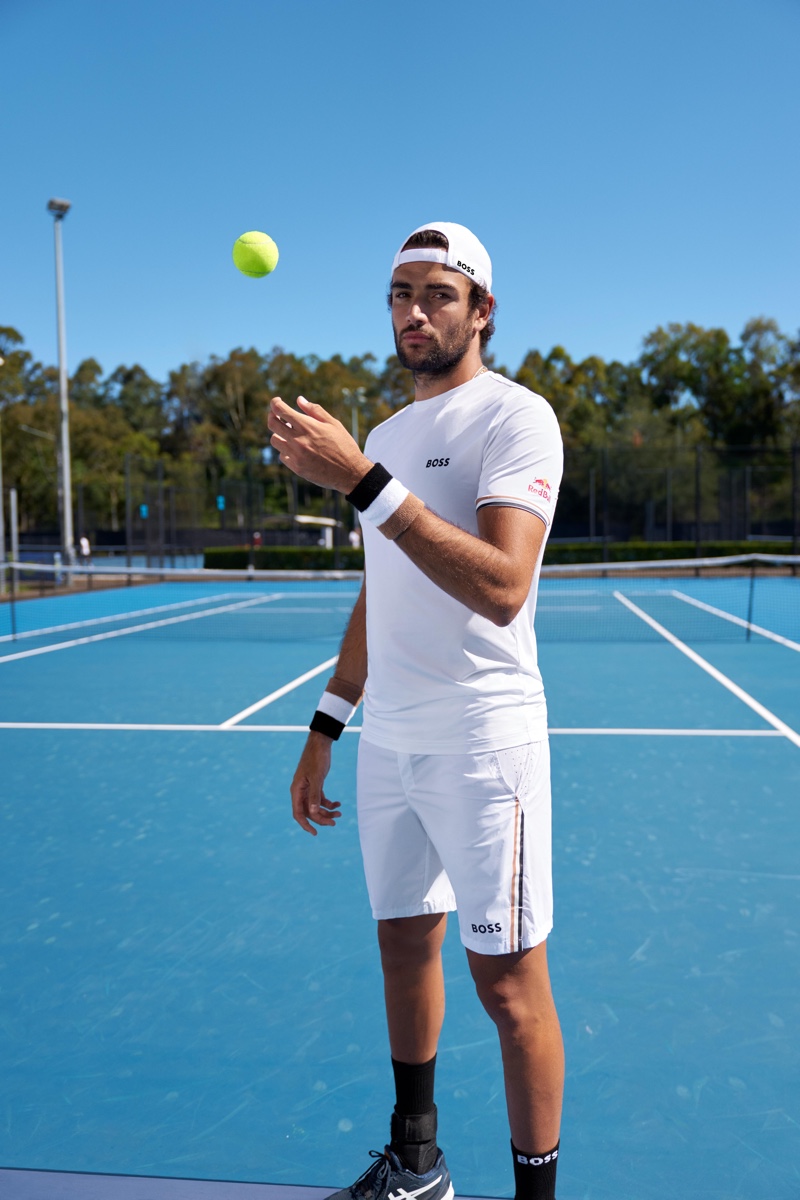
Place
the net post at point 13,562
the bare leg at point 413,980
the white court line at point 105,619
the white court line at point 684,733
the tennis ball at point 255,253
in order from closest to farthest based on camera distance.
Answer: the bare leg at point 413,980 → the tennis ball at point 255,253 → the white court line at point 684,733 → the net post at point 13,562 → the white court line at point 105,619

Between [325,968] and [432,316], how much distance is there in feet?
7.20

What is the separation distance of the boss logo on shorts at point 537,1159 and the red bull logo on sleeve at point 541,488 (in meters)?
1.22

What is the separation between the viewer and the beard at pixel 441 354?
6.47ft

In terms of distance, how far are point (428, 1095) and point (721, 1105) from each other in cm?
85

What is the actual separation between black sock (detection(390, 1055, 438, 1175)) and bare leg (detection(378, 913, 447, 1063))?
3cm

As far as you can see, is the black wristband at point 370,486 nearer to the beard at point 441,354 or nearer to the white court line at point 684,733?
the beard at point 441,354

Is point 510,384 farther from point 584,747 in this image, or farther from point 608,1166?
point 584,747

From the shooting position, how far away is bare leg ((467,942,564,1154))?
1.82m

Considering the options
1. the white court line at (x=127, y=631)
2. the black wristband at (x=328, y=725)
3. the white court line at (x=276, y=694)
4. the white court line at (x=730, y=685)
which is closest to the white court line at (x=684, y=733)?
the white court line at (x=730, y=685)

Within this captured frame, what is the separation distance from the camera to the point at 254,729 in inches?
276

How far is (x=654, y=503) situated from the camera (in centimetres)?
3378

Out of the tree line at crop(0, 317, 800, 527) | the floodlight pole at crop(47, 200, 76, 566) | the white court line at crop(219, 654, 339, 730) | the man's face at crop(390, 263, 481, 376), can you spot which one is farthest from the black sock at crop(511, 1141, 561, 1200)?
the tree line at crop(0, 317, 800, 527)

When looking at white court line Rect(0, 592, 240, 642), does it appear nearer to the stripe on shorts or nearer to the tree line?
the stripe on shorts

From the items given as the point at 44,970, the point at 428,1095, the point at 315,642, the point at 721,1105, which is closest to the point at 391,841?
the point at 428,1095
